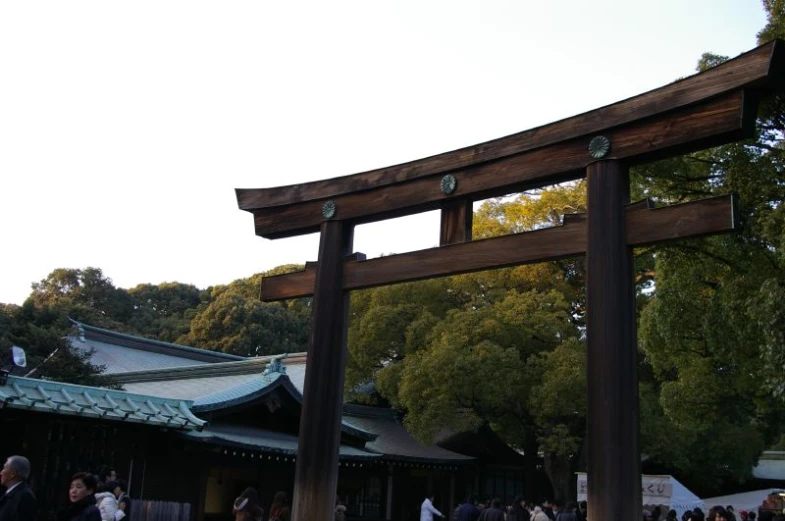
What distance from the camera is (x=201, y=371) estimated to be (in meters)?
25.1

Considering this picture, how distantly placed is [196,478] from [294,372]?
12.0 metres

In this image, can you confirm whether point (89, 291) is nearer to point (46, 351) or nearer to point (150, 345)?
point (150, 345)

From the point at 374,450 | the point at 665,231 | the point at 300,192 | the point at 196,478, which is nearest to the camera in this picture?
the point at 665,231

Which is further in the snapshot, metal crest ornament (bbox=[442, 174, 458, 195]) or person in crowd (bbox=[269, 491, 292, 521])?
metal crest ornament (bbox=[442, 174, 458, 195])

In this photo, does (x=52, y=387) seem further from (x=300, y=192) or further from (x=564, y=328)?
(x=564, y=328)

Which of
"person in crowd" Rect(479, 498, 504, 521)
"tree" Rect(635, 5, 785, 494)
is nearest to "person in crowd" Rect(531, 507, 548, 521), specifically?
"person in crowd" Rect(479, 498, 504, 521)

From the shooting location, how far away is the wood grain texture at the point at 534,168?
6.70 metres

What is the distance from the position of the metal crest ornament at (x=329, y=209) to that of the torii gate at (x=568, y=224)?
15 millimetres

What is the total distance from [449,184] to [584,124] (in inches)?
62.5

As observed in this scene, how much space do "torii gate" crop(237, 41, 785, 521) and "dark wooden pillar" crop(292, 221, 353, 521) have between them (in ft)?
0.04

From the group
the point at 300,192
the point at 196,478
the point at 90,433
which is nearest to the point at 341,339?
the point at 300,192

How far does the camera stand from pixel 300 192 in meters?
9.63

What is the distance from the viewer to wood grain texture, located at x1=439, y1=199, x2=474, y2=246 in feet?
27.2

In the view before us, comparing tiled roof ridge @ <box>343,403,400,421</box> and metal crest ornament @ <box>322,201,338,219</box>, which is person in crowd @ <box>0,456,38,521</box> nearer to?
metal crest ornament @ <box>322,201,338,219</box>
